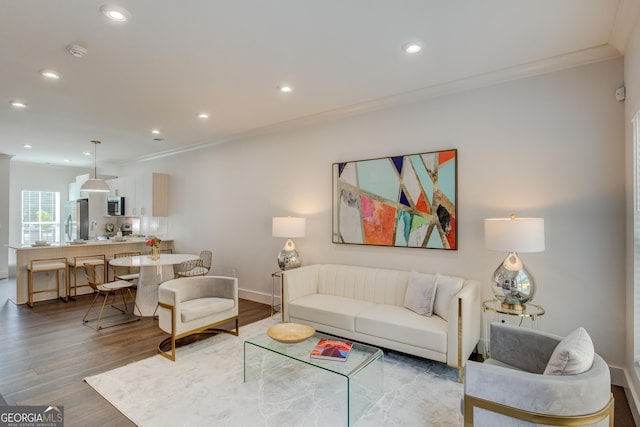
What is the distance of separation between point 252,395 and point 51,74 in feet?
11.8

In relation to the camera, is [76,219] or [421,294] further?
[76,219]

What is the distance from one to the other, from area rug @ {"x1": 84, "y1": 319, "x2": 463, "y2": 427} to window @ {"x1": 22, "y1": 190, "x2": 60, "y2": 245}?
820cm

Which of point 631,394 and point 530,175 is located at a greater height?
point 530,175

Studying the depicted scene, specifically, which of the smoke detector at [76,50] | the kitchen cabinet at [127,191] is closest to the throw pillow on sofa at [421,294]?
the smoke detector at [76,50]

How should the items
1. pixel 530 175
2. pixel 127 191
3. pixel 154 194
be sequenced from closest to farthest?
pixel 530 175 < pixel 154 194 < pixel 127 191

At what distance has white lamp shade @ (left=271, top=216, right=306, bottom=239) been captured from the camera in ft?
14.9

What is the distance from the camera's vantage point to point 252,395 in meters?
2.67

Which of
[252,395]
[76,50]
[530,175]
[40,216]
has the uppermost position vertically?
[76,50]

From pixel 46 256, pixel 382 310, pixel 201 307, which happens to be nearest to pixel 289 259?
→ pixel 201 307

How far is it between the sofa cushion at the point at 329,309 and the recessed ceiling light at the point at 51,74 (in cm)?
341

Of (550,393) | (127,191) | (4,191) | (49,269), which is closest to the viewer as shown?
(550,393)

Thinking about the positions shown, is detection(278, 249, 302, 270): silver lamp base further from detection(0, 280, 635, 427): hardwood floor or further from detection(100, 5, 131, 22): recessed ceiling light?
detection(100, 5, 131, 22): recessed ceiling light

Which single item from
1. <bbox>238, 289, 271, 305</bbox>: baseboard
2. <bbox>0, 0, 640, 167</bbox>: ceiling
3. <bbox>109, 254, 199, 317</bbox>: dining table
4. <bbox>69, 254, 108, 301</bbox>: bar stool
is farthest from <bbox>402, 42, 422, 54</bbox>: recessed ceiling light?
<bbox>69, 254, 108, 301</bbox>: bar stool

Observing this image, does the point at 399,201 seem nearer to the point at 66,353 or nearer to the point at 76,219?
the point at 66,353
